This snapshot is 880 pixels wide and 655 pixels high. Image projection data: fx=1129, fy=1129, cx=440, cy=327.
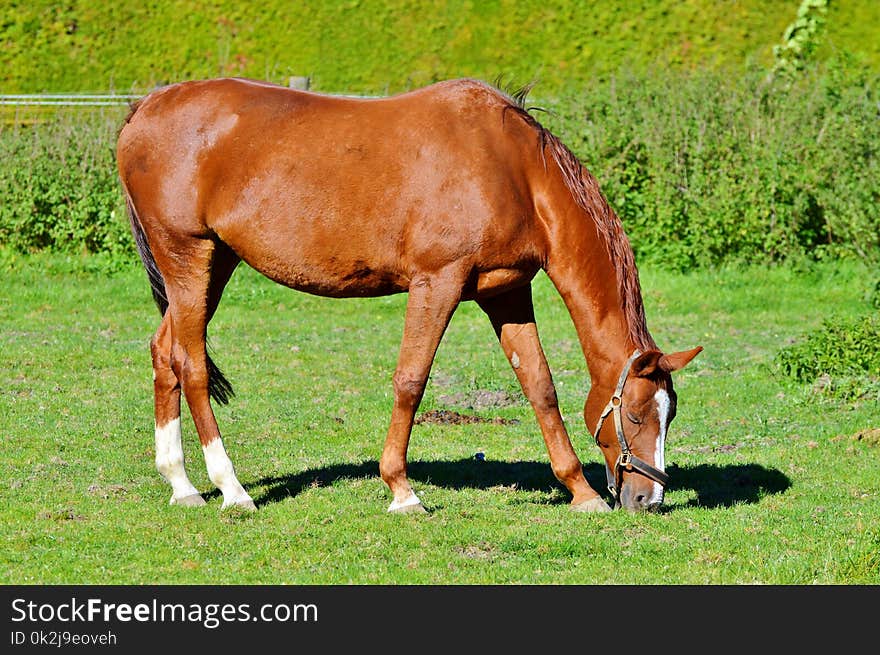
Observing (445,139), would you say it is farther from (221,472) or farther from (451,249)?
(221,472)

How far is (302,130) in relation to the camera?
256 inches

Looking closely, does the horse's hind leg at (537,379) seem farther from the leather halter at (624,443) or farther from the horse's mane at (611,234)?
the horse's mane at (611,234)

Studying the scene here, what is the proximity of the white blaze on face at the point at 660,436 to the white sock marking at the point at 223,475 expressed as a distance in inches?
92.9

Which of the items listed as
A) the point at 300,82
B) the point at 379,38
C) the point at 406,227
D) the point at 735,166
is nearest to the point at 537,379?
the point at 406,227

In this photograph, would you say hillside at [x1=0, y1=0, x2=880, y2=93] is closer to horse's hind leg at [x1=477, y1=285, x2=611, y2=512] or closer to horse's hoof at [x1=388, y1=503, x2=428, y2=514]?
horse's hind leg at [x1=477, y1=285, x2=611, y2=512]

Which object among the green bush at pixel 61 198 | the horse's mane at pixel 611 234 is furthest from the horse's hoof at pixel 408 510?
the green bush at pixel 61 198

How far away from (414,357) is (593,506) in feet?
4.59

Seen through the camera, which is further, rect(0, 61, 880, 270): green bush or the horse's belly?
rect(0, 61, 880, 270): green bush

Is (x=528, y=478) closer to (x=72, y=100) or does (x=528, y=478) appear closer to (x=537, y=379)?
(x=537, y=379)

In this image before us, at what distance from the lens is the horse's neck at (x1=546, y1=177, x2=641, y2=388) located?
627 centimetres

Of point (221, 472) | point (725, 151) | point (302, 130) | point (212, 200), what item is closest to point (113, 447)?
point (221, 472)

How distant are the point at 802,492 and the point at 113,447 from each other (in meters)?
4.74

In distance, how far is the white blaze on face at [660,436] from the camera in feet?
20.3

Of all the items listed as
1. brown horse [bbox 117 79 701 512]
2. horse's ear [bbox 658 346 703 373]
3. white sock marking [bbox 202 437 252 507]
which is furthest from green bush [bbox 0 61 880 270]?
horse's ear [bbox 658 346 703 373]
